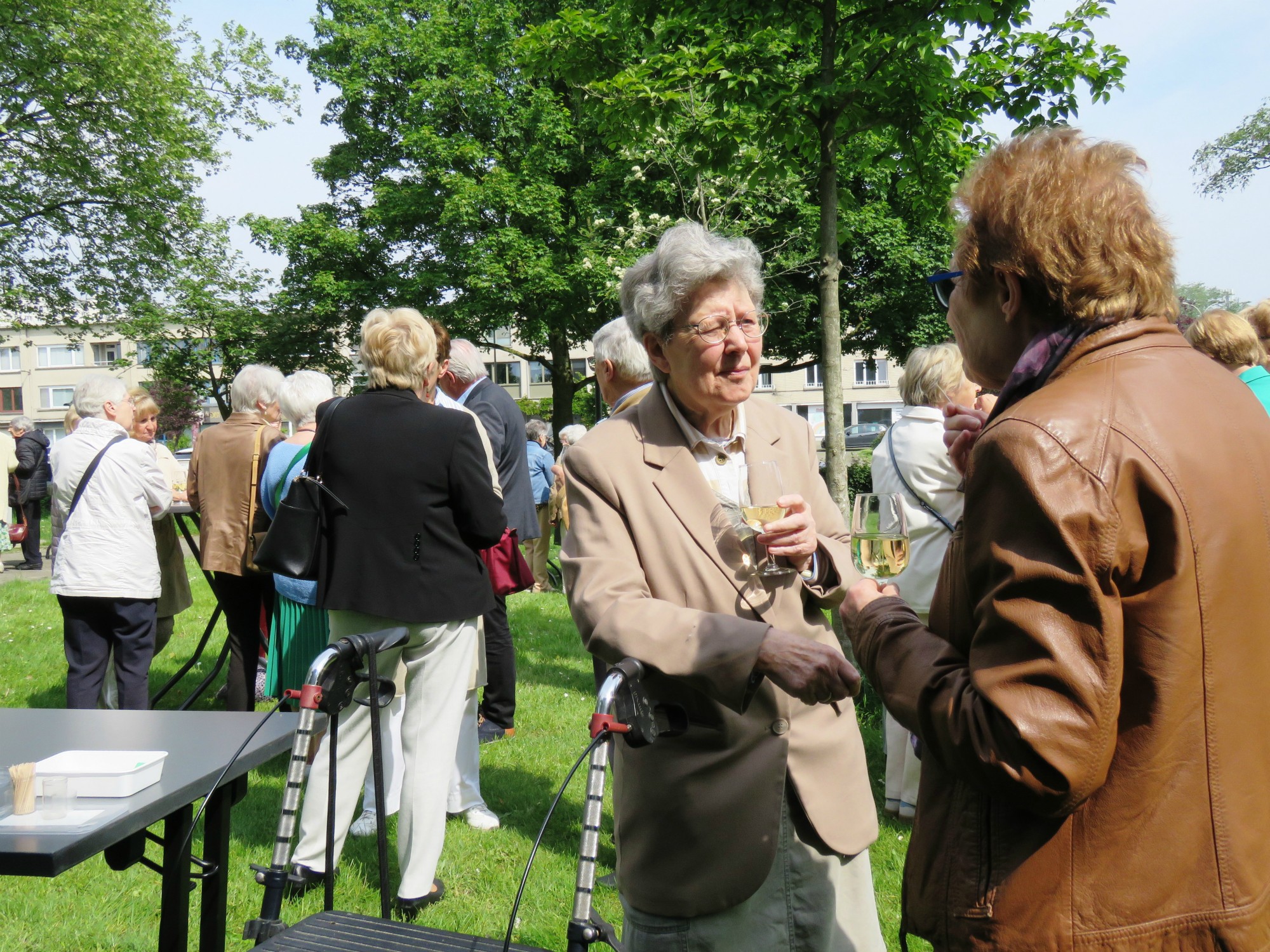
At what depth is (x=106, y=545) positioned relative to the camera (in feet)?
18.9

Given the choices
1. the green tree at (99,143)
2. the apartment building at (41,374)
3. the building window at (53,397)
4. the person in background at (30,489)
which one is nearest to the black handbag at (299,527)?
the person in background at (30,489)

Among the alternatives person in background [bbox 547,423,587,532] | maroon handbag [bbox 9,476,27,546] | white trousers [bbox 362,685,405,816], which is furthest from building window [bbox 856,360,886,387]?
white trousers [bbox 362,685,405,816]

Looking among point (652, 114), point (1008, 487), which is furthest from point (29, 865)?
point (652, 114)

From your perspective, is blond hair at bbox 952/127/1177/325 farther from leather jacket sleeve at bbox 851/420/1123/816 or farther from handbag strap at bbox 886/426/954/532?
handbag strap at bbox 886/426/954/532

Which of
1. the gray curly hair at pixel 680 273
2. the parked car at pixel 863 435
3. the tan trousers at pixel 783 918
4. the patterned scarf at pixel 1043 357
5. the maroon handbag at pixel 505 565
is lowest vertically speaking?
the tan trousers at pixel 783 918

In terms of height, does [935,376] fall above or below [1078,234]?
above

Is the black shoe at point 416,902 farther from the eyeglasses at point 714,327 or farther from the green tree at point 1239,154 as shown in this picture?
the green tree at point 1239,154

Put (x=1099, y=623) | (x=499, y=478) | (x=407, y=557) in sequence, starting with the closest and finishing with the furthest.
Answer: (x=1099, y=623)
(x=407, y=557)
(x=499, y=478)

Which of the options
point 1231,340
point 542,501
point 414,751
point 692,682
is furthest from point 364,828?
point 542,501

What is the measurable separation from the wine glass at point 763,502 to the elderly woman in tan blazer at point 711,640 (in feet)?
0.09

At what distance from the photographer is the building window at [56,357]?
74.5 m

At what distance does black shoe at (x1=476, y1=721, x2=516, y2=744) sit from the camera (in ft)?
20.7

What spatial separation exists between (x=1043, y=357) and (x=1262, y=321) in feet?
13.7

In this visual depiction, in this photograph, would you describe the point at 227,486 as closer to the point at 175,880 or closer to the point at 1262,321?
the point at 175,880
